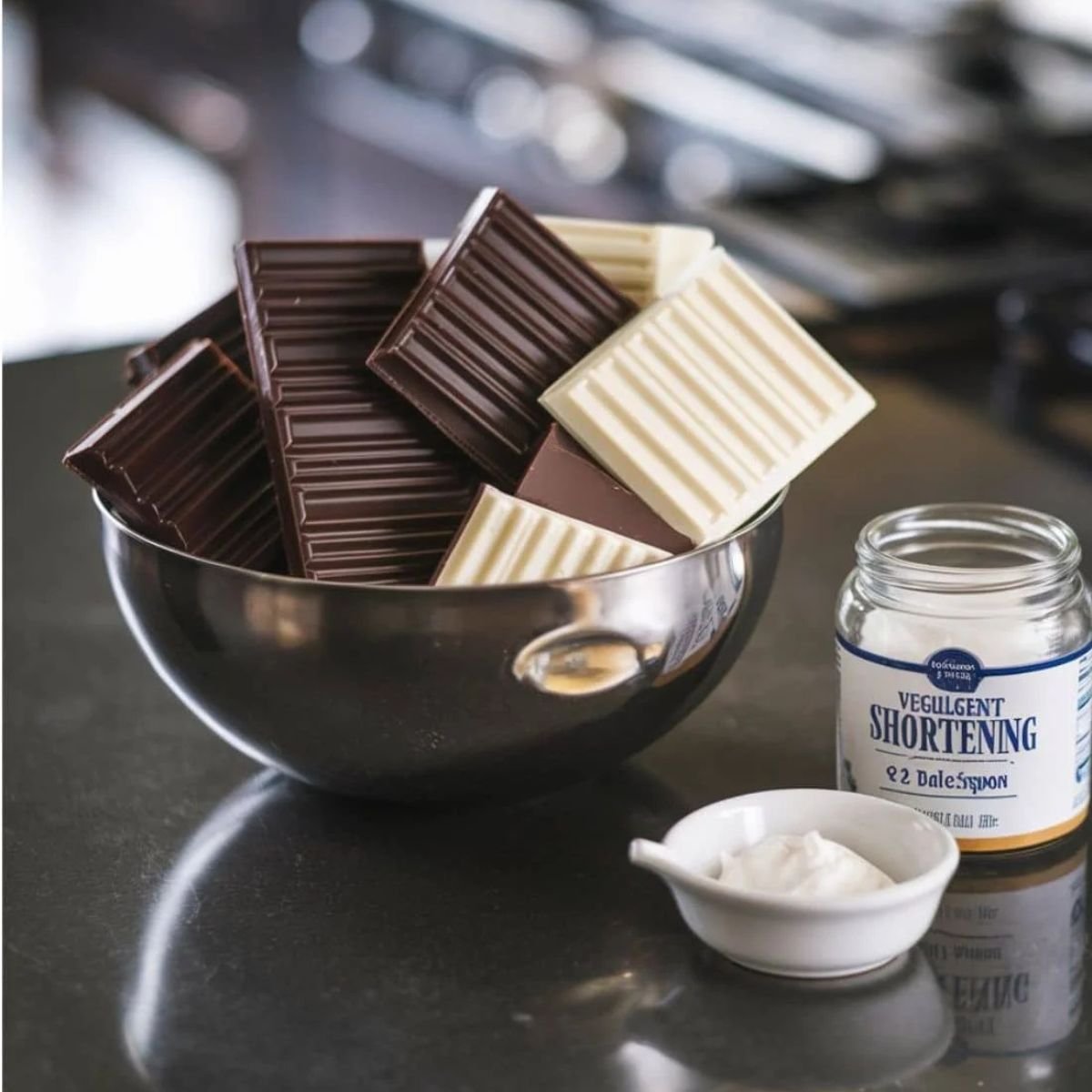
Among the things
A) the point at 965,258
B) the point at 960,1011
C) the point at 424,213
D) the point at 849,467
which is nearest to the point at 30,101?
the point at 424,213

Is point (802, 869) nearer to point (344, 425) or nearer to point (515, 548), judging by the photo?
point (515, 548)

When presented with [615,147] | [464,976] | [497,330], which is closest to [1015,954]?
[464,976]

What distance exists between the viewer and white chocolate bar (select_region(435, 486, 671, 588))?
829mm

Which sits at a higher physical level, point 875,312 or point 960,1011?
point 875,312

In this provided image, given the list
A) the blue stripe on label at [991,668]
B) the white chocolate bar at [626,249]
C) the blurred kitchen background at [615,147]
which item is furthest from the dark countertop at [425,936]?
the blurred kitchen background at [615,147]

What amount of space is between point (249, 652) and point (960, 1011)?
13.8 inches

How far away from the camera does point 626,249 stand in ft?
3.38

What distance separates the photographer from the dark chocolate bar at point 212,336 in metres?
1.03

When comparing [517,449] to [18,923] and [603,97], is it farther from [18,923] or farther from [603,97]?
[603,97]

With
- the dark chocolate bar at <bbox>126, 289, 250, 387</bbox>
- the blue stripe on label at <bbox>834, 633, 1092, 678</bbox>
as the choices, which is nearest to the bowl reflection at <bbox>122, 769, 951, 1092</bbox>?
the blue stripe on label at <bbox>834, 633, 1092, 678</bbox>

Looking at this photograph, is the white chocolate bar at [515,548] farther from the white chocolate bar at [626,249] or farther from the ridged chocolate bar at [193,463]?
the white chocolate bar at [626,249]

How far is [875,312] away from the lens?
1646 millimetres

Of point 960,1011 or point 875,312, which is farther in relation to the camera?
point 875,312

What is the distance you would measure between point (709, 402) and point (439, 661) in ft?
0.67
